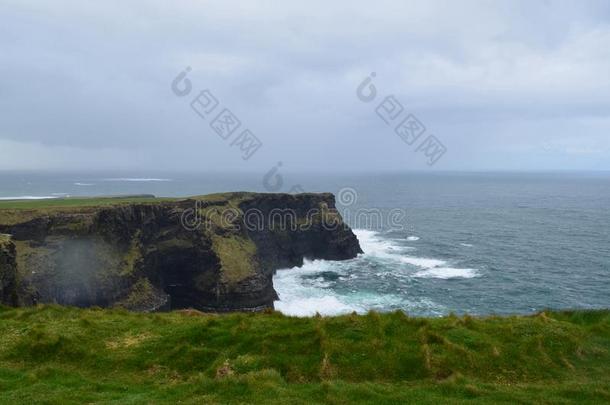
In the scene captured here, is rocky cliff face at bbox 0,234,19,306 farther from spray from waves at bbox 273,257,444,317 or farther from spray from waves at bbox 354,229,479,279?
spray from waves at bbox 354,229,479,279

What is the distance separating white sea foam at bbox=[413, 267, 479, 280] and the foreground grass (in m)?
49.5

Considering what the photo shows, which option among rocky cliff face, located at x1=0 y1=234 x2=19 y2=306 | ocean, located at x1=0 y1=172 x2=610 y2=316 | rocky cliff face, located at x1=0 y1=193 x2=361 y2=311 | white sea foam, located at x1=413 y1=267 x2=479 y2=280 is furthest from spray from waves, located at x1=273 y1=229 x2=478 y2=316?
rocky cliff face, located at x1=0 y1=234 x2=19 y2=306

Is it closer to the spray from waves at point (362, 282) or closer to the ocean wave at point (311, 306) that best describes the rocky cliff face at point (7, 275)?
the spray from waves at point (362, 282)

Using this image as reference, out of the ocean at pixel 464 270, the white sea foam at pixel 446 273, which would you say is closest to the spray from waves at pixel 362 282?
the white sea foam at pixel 446 273

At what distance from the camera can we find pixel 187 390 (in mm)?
14688

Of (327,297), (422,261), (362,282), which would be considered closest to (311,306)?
(327,297)

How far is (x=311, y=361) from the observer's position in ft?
53.9

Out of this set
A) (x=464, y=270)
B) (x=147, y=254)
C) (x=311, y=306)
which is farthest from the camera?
(x=464, y=270)

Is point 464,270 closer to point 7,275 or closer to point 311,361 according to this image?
point 311,361

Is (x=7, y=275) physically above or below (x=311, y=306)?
above

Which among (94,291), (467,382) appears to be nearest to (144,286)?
(94,291)

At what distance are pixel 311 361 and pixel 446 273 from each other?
60.3 meters

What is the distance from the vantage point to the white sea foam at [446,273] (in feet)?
228

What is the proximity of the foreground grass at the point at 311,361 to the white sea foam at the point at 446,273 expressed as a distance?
162 ft
